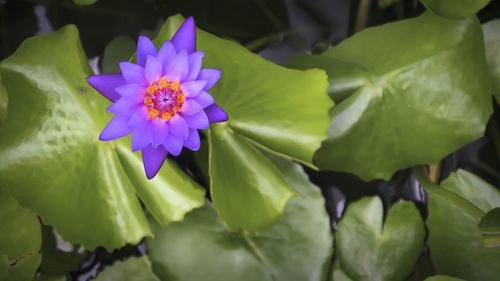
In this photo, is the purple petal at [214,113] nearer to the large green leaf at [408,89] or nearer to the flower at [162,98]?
the flower at [162,98]

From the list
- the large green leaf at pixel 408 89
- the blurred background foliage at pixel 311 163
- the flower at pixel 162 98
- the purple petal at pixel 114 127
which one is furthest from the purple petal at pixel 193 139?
the large green leaf at pixel 408 89

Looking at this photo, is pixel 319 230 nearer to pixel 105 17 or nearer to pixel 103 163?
pixel 103 163

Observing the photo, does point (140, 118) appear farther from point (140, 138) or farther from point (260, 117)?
point (260, 117)

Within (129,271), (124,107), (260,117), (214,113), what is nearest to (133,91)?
(124,107)

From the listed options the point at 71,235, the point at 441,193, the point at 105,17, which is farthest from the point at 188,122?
the point at 105,17

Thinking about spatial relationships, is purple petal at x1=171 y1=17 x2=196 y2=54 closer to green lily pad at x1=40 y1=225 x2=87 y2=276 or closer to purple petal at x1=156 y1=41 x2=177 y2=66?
purple petal at x1=156 y1=41 x2=177 y2=66
